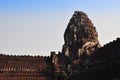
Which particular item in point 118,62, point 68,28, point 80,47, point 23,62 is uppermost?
point 68,28

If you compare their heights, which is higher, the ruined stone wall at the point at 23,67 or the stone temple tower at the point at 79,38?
the stone temple tower at the point at 79,38

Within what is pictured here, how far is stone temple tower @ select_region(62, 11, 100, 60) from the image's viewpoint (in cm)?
5506

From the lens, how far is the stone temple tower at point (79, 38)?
55.1 metres

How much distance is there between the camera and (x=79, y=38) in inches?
2243

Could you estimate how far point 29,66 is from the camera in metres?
34.4

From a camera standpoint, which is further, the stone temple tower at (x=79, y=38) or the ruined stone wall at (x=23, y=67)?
the stone temple tower at (x=79, y=38)

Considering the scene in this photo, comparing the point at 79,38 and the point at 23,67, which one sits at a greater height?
the point at 79,38

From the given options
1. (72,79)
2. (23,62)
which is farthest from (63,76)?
(23,62)

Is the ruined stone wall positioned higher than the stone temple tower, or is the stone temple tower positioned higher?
the stone temple tower

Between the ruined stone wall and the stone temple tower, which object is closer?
the ruined stone wall

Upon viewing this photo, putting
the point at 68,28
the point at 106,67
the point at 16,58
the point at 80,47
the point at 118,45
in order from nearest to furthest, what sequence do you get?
1. the point at 106,67
2. the point at 16,58
3. the point at 118,45
4. the point at 80,47
5. the point at 68,28

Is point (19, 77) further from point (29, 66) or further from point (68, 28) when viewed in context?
point (68, 28)

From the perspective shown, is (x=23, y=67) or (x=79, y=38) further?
(x=79, y=38)

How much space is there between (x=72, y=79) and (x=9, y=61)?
25.6ft
